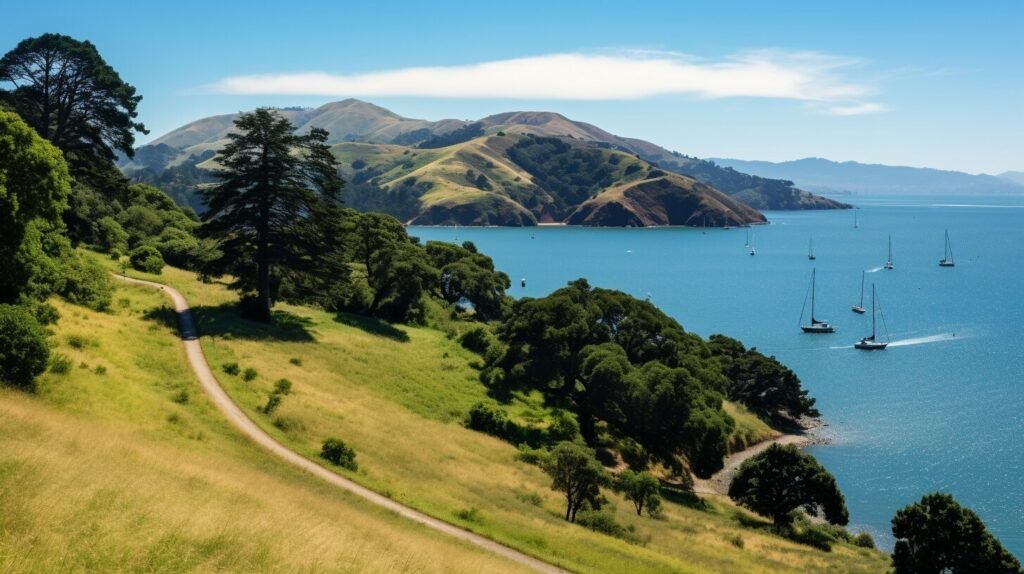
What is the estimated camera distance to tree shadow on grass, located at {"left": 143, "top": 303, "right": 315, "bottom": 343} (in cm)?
4694

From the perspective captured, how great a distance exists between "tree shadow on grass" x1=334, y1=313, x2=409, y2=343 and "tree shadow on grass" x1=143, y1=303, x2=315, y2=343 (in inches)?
305

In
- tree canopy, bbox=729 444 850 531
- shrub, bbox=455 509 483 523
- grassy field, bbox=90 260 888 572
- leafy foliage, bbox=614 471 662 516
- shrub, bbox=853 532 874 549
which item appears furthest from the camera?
shrub, bbox=853 532 874 549

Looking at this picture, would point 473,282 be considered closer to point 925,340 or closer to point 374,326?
point 374,326

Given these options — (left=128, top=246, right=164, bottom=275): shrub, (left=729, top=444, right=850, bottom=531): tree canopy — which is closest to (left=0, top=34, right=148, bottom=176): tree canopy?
(left=128, top=246, right=164, bottom=275): shrub

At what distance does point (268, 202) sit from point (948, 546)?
4702 centimetres

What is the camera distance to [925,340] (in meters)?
118

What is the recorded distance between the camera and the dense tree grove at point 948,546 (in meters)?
36.2

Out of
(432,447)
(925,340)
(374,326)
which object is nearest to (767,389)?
(374,326)

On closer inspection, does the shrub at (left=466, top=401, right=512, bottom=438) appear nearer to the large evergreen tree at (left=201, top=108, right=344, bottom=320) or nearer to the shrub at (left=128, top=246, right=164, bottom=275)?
the large evergreen tree at (left=201, top=108, right=344, bottom=320)

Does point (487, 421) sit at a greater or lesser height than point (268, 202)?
lesser

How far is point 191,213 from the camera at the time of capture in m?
102

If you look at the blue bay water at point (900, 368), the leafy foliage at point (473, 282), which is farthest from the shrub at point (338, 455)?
the leafy foliage at point (473, 282)

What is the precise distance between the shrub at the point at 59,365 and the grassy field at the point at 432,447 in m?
7.97

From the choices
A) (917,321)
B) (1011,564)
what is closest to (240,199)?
(1011,564)
